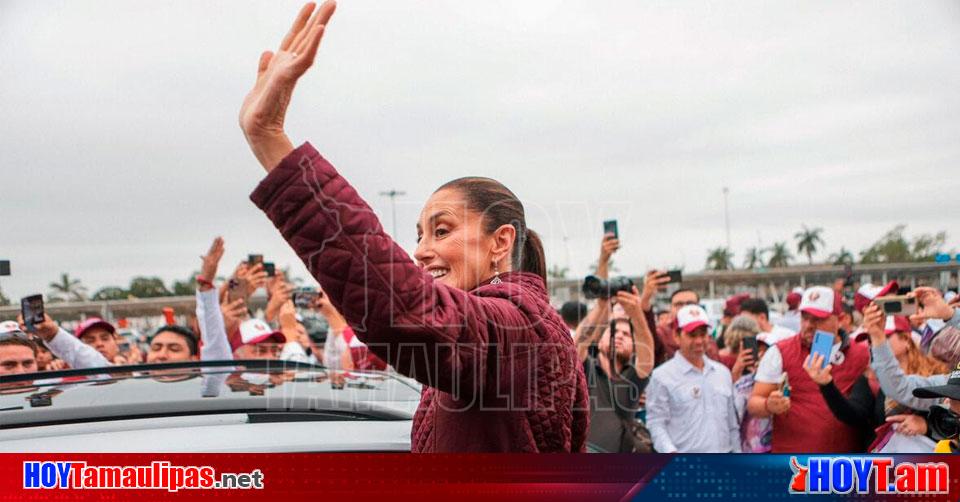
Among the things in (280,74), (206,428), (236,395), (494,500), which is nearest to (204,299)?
(236,395)

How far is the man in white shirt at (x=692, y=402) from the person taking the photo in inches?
157

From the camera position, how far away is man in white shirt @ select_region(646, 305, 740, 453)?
3.99m

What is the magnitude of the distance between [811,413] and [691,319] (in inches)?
31.3

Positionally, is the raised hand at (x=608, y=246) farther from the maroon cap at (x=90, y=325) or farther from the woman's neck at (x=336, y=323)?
the maroon cap at (x=90, y=325)

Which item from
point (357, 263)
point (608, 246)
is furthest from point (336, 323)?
point (357, 263)

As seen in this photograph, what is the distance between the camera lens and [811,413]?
3725 mm

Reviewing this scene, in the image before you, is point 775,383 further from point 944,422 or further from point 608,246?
point 944,422

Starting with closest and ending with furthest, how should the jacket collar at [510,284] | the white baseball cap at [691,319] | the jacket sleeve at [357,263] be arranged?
the jacket sleeve at [357,263], the jacket collar at [510,284], the white baseball cap at [691,319]

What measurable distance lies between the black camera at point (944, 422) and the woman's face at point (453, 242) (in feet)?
5.05

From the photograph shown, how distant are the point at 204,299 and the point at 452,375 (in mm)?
2849

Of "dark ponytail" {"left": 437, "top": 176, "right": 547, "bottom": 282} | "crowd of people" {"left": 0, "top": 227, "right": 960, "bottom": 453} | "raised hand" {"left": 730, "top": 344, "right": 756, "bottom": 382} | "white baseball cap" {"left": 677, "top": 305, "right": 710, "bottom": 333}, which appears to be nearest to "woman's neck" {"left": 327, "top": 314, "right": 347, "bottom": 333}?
"crowd of people" {"left": 0, "top": 227, "right": 960, "bottom": 453}

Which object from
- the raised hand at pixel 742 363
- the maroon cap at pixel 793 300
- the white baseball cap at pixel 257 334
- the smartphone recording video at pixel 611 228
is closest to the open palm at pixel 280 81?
the smartphone recording video at pixel 611 228

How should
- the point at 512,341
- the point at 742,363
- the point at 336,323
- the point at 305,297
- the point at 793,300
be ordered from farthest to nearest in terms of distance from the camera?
the point at 793,300
the point at 336,323
the point at 742,363
the point at 305,297
the point at 512,341

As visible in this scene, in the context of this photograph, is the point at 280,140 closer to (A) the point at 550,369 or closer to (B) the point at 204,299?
(A) the point at 550,369
